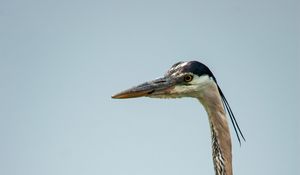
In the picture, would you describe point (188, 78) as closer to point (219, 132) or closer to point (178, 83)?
point (178, 83)

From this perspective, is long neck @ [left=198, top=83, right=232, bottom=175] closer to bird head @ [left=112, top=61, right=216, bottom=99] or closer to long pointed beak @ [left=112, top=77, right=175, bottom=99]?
bird head @ [left=112, top=61, right=216, bottom=99]

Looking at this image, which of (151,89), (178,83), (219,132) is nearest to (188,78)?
(178,83)

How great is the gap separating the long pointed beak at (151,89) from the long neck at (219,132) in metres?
0.32

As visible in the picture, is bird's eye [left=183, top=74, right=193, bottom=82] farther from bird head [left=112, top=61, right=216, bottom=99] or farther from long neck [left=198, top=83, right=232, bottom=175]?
long neck [left=198, top=83, right=232, bottom=175]

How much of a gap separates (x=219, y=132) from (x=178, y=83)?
57cm

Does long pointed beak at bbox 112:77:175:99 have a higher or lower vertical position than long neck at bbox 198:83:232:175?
higher

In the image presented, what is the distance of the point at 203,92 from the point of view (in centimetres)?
464

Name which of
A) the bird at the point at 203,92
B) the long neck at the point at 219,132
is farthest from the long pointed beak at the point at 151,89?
the long neck at the point at 219,132

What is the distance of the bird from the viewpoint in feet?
15.0

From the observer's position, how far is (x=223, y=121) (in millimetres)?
4562

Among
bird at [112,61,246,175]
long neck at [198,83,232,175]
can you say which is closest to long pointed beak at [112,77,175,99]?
bird at [112,61,246,175]

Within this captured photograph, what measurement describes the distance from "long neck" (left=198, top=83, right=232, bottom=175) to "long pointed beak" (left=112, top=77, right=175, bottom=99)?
322mm

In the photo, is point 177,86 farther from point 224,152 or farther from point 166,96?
point 224,152

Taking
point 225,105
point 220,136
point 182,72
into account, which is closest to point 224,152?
point 220,136
